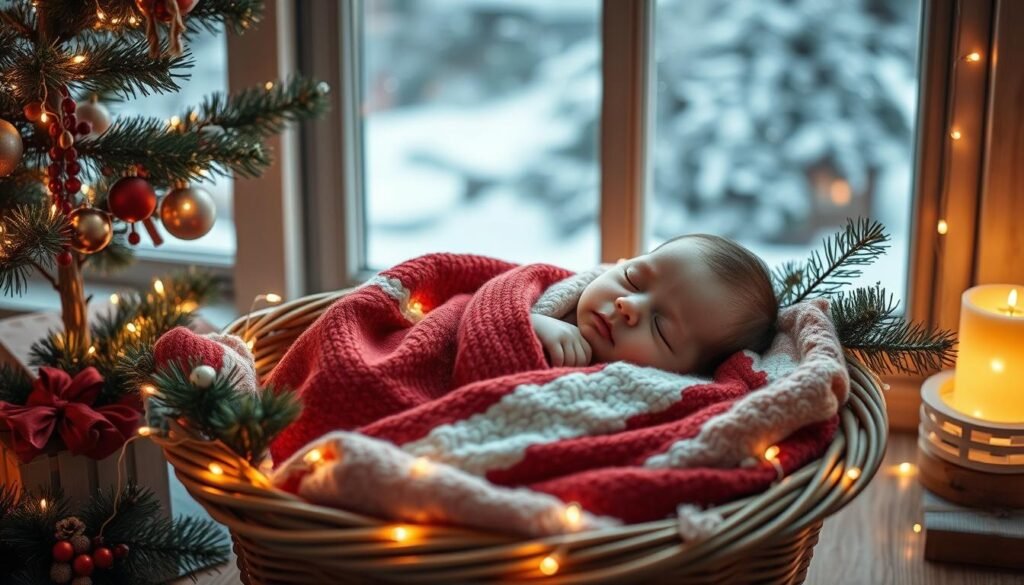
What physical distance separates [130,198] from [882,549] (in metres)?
1.03

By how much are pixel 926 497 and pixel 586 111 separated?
78cm

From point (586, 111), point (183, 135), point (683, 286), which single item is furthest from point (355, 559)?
point (586, 111)

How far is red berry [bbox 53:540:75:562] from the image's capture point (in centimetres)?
122

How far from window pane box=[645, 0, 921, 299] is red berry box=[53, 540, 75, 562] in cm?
96

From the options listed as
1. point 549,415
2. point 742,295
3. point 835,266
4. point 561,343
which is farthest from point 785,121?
point 549,415

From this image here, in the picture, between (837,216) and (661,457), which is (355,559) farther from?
(837,216)

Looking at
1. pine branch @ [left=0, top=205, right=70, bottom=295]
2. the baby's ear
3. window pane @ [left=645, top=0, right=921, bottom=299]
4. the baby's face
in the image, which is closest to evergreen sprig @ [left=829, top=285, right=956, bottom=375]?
the baby's face

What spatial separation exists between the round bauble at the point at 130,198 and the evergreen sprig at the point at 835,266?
77cm

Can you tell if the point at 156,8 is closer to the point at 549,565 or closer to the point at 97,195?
the point at 97,195

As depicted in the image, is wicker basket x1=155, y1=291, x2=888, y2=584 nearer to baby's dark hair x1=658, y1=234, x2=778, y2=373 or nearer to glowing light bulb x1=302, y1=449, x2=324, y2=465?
glowing light bulb x1=302, y1=449, x2=324, y2=465

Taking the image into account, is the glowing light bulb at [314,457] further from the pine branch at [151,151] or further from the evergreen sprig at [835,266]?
the evergreen sprig at [835,266]

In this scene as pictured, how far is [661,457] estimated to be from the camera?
1005 millimetres

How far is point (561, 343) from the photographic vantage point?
122 cm

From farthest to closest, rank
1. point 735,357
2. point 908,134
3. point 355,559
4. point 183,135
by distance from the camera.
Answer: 1. point 908,134
2. point 183,135
3. point 735,357
4. point 355,559
